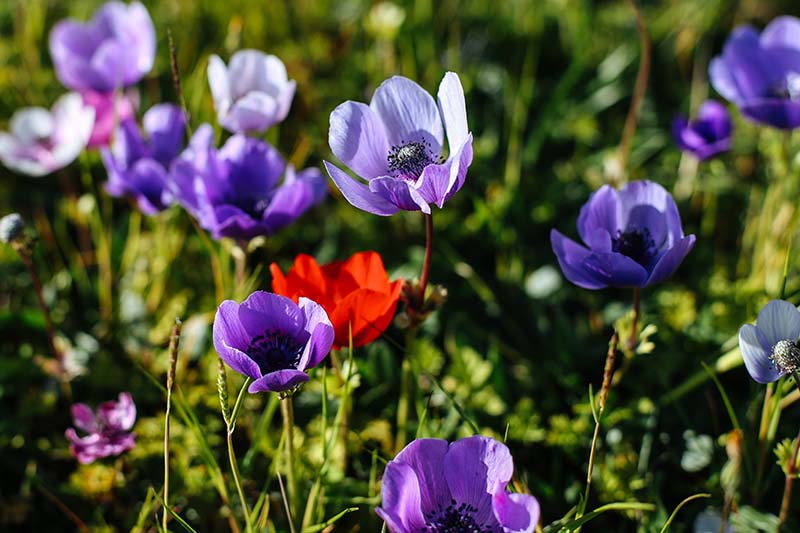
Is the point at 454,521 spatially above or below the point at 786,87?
below

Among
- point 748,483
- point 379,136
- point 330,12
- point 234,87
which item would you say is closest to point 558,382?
point 748,483

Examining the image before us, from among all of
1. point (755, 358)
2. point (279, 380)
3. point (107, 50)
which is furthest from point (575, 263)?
point (107, 50)

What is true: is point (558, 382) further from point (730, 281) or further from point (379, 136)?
point (379, 136)

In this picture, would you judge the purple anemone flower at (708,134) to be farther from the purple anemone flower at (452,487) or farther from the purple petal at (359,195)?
the purple anemone flower at (452,487)

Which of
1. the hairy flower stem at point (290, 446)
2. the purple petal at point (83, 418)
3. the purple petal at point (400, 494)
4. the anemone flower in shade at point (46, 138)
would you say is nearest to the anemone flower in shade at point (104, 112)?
the anemone flower in shade at point (46, 138)

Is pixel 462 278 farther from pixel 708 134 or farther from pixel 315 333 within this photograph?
pixel 315 333

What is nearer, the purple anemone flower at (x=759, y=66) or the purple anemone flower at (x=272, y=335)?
the purple anemone flower at (x=272, y=335)
